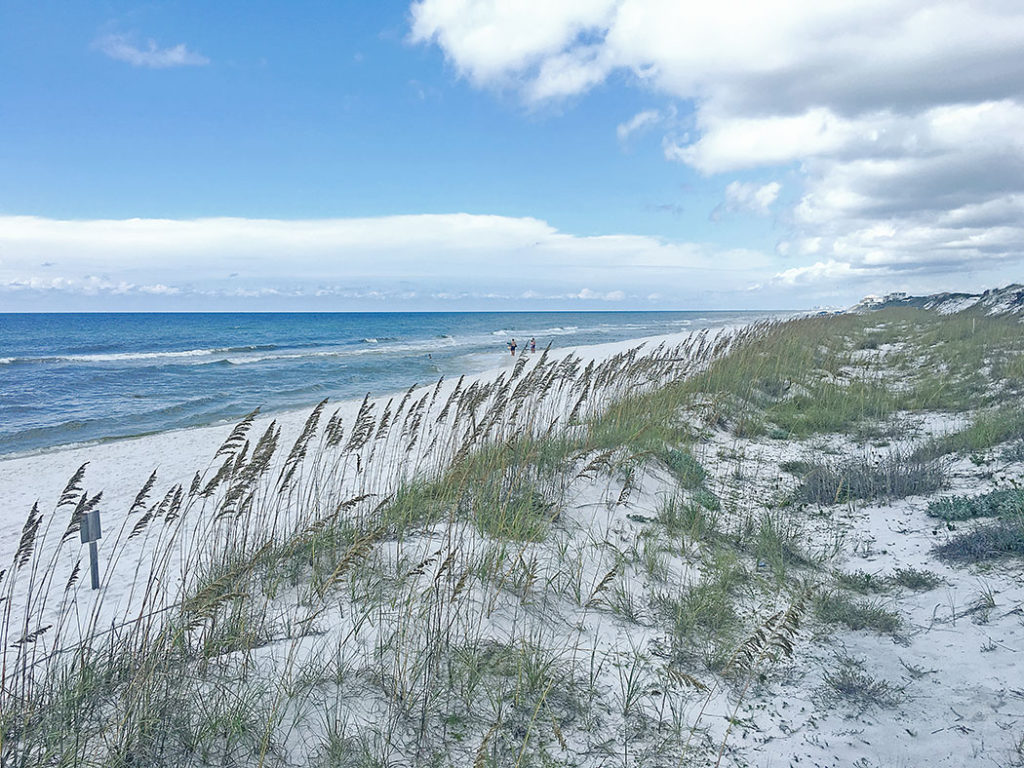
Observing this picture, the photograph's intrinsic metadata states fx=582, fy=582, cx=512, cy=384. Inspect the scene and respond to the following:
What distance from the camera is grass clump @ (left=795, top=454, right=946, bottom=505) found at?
6.42m

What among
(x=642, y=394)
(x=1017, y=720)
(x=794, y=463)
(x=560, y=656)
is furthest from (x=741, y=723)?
(x=642, y=394)

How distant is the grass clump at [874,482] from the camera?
253 inches

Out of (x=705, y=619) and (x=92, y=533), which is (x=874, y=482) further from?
(x=92, y=533)

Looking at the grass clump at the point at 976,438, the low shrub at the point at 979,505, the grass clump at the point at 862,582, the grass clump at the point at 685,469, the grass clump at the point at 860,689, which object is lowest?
the grass clump at the point at 860,689

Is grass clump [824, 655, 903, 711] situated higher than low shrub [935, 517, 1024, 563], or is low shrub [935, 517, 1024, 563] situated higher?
low shrub [935, 517, 1024, 563]

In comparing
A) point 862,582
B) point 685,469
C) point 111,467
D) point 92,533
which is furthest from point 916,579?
point 111,467

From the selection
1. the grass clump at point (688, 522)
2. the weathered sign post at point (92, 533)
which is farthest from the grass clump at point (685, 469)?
the weathered sign post at point (92, 533)

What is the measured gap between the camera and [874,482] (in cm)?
657

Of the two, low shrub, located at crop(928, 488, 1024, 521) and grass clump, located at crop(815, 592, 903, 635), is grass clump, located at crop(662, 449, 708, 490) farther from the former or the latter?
grass clump, located at crop(815, 592, 903, 635)

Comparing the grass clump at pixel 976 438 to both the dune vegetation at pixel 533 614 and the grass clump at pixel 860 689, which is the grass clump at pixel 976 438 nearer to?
the dune vegetation at pixel 533 614

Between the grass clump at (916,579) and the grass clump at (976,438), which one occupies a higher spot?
the grass clump at (976,438)

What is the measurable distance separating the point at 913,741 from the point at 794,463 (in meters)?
5.21

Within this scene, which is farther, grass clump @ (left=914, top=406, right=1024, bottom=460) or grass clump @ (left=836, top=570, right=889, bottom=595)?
grass clump @ (left=914, top=406, right=1024, bottom=460)

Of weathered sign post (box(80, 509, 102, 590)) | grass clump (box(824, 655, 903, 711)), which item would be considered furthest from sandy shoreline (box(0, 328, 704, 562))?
grass clump (box(824, 655, 903, 711))
